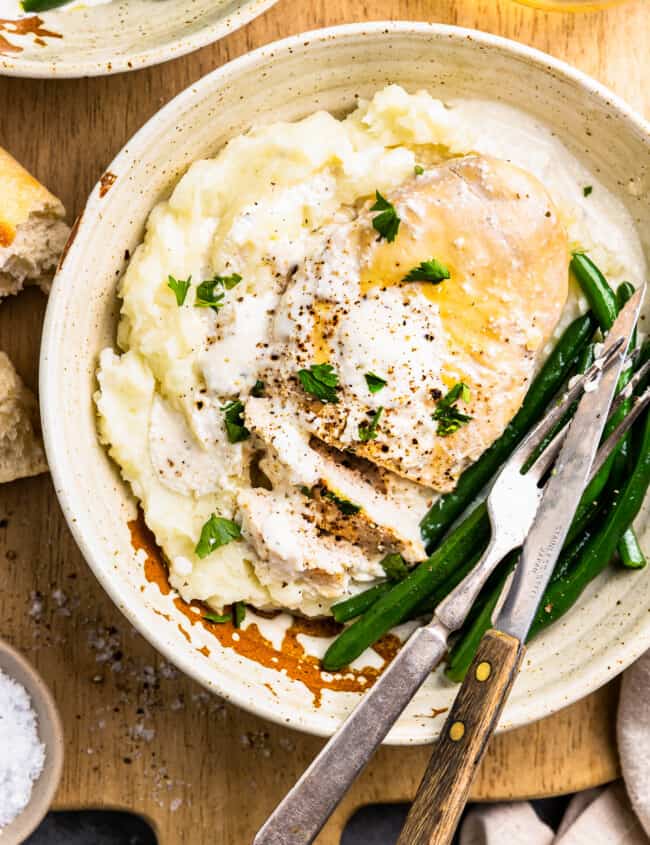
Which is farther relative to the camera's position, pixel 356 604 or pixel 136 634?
pixel 136 634

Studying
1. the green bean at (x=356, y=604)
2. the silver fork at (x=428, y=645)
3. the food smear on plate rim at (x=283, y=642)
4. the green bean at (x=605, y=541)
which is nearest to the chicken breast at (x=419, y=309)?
the silver fork at (x=428, y=645)

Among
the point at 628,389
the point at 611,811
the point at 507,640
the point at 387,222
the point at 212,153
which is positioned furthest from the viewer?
the point at 611,811

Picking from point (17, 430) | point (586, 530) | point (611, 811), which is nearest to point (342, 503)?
point (586, 530)

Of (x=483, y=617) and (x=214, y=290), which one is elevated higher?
(x=214, y=290)

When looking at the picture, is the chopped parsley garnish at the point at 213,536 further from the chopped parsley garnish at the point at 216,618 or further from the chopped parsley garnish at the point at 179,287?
the chopped parsley garnish at the point at 179,287

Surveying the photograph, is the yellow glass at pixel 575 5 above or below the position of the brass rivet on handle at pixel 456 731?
above

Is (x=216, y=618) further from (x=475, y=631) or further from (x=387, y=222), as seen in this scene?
(x=387, y=222)

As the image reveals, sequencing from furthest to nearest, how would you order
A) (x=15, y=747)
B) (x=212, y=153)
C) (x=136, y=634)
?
(x=136, y=634), (x=15, y=747), (x=212, y=153)
